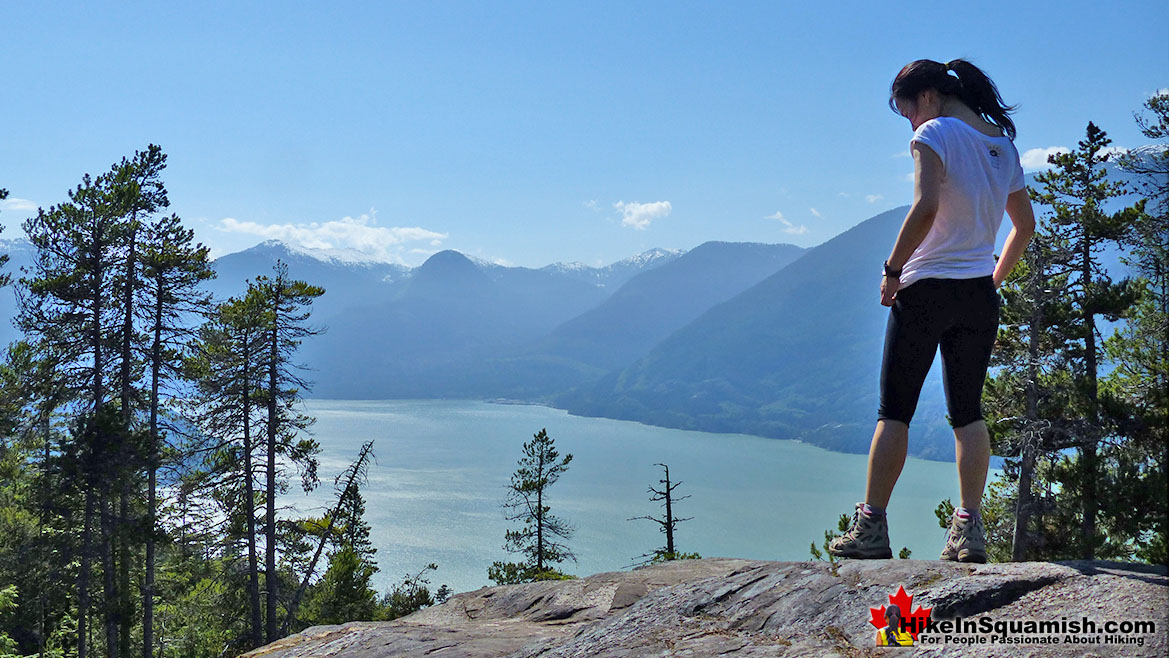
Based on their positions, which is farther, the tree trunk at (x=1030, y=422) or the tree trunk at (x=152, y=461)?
the tree trunk at (x=152, y=461)

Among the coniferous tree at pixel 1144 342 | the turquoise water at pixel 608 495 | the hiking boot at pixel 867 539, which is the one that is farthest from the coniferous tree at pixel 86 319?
the turquoise water at pixel 608 495

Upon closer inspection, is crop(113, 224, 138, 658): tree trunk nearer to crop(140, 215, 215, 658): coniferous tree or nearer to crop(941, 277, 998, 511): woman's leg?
crop(140, 215, 215, 658): coniferous tree

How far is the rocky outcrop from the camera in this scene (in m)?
2.75

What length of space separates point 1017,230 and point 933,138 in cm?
91

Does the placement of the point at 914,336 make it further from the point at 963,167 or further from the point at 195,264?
the point at 195,264

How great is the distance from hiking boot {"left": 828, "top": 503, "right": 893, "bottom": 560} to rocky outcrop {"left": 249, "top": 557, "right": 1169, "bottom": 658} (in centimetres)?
6

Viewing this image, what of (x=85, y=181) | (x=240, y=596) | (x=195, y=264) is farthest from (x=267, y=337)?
(x=240, y=596)

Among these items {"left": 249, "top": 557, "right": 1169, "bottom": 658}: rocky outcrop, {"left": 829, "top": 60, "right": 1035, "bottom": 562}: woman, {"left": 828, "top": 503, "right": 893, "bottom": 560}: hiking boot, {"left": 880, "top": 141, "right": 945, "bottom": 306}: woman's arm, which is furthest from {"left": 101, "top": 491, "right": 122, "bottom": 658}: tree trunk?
{"left": 880, "top": 141, "right": 945, "bottom": 306}: woman's arm

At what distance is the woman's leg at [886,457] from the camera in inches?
145

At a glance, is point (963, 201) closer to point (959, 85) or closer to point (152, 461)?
point (959, 85)

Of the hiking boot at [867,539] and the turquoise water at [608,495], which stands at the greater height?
the hiking boot at [867,539]

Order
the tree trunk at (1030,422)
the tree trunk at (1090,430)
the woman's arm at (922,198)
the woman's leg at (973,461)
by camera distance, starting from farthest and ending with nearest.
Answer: the tree trunk at (1030,422), the tree trunk at (1090,430), the woman's leg at (973,461), the woman's arm at (922,198)

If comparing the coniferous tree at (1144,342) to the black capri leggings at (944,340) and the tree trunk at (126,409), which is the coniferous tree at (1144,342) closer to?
the black capri leggings at (944,340)

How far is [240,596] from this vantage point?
20.2m
